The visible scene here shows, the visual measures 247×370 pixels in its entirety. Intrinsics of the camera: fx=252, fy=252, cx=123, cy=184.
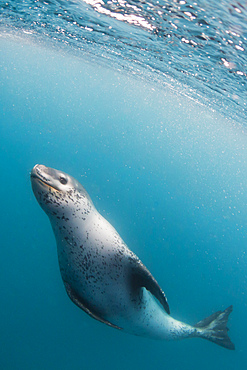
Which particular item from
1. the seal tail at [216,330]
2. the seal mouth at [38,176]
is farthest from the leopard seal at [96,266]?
the seal tail at [216,330]

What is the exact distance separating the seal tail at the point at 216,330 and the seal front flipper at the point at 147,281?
2.08 metres

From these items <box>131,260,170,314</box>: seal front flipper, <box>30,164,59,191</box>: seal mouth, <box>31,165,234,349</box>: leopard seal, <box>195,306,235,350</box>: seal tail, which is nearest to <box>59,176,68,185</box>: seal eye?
<box>31,165,234,349</box>: leopard seal

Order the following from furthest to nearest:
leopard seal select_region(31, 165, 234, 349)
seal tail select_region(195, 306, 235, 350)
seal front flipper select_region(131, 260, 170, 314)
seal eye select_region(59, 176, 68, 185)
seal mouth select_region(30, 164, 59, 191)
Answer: seal tail select_region(195, 306, 235, 350)
seal front flipper select_region(131, 260, 170, 314)
leopard seal select_region(31, 165, 234, 349)
seal eye select_region(59, 176, 68, 185)
seal mouth select_region(30, 164, 59, 191)

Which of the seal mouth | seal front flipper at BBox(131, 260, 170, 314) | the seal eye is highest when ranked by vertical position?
the seal eye

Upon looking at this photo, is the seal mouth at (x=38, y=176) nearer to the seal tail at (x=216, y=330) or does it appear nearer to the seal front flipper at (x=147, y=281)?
the seal front flipper at (x=147, y=281)

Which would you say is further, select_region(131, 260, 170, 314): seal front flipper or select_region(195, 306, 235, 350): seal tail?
select_region(195, 306, 235, 350): seal tail

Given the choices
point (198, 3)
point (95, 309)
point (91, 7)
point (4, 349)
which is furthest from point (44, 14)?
point (4, 349)

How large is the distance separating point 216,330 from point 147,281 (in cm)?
282

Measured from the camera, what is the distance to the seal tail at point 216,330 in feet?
16.0

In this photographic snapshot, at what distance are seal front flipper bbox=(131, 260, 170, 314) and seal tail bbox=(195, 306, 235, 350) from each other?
2.08 meters

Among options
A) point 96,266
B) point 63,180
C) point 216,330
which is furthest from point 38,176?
point 216,330

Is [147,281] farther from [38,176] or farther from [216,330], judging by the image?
[216,330]

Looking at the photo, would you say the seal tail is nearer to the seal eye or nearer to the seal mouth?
the seal eye

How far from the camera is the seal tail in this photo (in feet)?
16.0
